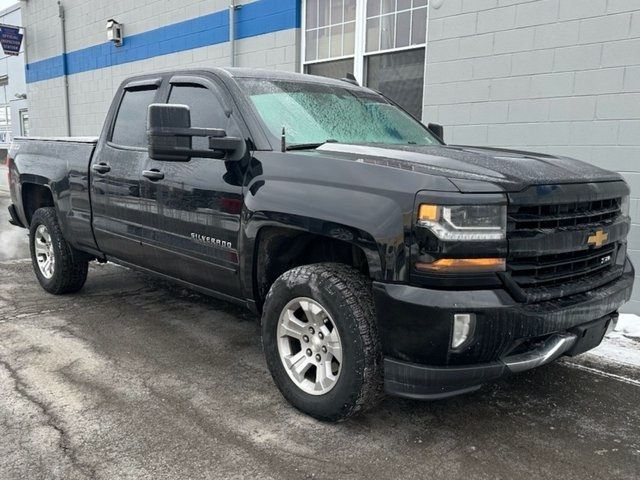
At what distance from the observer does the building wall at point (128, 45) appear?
9.07 metres

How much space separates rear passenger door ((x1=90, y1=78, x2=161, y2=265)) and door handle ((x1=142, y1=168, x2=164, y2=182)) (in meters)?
0.14

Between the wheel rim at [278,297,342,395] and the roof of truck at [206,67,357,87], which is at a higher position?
the roof of truck at [206,67,357,87]

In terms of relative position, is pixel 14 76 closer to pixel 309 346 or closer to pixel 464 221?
pixel 309 346

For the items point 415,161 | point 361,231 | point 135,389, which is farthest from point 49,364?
point 415,161

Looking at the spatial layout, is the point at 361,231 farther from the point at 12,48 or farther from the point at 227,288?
the point at 12,48

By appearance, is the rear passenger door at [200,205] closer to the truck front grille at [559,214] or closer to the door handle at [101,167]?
the door handle at [101,167]

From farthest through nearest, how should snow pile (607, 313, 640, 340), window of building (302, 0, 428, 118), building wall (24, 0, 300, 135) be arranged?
building wall (24, 0, 300, 135) → window of building (302, 0, 428, 118) → snow pile (607, 313, 640, 340)

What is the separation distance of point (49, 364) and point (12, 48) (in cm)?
1615

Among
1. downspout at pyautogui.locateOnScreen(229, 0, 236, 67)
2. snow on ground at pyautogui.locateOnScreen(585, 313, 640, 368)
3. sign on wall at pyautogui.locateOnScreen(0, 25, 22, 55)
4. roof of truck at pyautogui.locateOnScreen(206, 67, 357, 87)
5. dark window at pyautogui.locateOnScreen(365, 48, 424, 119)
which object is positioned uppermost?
sign on wall at pyautogui.locateOnScreen(0, 25, 22, 55)

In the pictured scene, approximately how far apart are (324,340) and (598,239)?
1.52 metres

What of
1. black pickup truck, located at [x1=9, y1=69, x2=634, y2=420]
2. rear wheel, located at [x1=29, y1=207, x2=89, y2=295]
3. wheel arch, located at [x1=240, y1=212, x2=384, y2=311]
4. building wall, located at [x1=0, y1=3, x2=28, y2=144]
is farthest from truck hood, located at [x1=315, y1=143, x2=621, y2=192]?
building wall, located at [x1=0, y1=3, x2=28, y2=144]

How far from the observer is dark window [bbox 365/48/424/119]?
716 cm

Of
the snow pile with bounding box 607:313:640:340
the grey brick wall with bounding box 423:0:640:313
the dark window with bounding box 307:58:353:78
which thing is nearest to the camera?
the snow pile with bounding box 607:313:640:340

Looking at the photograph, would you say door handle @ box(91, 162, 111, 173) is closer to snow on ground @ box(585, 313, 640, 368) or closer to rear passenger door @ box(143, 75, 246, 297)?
rear passenger door @ box(143, 75, 246, 297)
